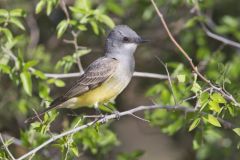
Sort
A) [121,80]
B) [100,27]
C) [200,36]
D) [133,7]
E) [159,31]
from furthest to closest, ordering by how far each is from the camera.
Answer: [159,31] < [133,7] < [200,36] < [100,27] < [121,80]

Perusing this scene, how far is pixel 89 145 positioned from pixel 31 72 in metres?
0.91

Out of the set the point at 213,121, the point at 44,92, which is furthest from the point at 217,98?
the point at 44,92

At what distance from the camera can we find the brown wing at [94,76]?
608cm

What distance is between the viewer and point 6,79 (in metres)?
7.96

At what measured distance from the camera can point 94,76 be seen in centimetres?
613

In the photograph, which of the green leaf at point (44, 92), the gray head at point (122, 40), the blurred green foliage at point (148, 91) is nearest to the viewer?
the blurred green foliage at point (148, 91)

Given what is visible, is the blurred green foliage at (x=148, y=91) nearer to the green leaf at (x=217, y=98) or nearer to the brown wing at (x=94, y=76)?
the green leaf at (x=217, y=98)

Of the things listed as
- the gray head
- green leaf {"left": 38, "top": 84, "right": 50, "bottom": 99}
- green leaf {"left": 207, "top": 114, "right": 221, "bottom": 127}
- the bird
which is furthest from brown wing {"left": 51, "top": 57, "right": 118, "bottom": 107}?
green leaf {"left": 207, "top": 114, "right": 221, "bottom": 127}

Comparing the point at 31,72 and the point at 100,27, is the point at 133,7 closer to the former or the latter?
the point at 100,27

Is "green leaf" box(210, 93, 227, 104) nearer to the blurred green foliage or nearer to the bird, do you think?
the blurred green foliage

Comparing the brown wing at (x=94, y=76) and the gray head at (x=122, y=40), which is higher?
the gray head at (x=122, y=40)

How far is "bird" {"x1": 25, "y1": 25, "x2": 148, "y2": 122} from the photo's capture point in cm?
603

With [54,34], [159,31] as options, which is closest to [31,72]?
[54,34]

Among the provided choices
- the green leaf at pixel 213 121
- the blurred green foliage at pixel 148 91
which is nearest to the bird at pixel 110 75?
the blurred green foliage at pixel 148 91
